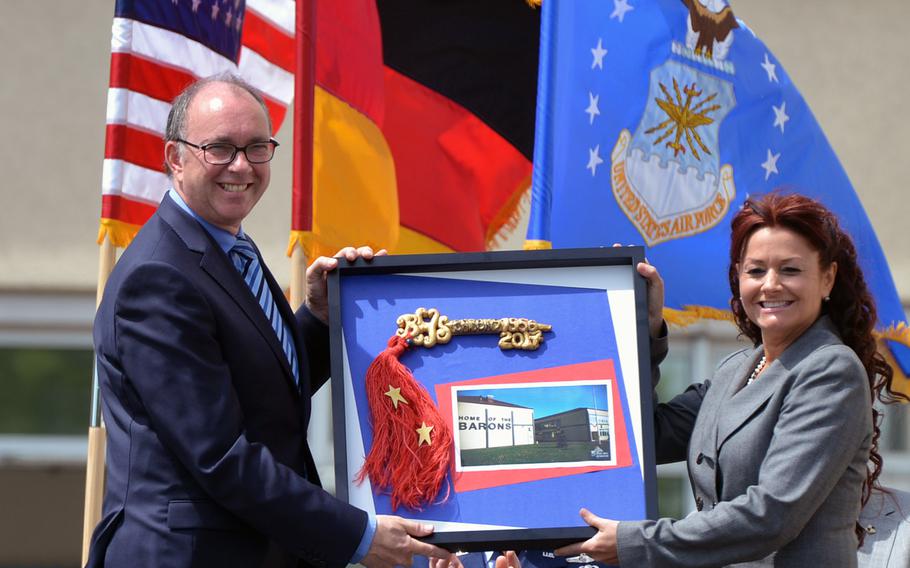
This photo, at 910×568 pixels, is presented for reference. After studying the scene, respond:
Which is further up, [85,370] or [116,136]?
[116,136]

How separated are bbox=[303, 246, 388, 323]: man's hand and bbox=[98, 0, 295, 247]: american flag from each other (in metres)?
1.18

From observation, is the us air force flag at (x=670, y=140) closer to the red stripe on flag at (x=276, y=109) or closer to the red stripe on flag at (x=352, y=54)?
the red stripe on flag at (x=352, y=54)

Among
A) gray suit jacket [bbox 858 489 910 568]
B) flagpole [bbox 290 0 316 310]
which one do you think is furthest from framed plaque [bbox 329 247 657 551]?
flagpole [bbox 290 0 316 310]

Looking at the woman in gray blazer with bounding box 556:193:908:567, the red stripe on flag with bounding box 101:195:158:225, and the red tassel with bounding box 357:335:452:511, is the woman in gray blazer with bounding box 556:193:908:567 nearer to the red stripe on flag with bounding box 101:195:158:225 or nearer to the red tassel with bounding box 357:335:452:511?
the red tassel with bounding box 357:335:452:511

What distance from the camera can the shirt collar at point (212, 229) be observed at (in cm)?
280

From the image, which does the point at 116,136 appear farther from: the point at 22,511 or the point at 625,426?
the point at 22,511

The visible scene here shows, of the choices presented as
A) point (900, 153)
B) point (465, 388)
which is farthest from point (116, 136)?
point (900, 153)

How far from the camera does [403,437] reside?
278cm

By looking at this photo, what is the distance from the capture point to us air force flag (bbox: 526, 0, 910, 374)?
4.25 metres

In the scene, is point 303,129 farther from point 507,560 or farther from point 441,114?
point 507,560

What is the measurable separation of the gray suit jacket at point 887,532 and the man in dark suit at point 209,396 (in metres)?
1.28

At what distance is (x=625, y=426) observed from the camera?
2811 mm

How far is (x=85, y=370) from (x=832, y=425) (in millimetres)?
5547

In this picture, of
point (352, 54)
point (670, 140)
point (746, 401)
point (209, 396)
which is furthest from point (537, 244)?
point (209, 396)
